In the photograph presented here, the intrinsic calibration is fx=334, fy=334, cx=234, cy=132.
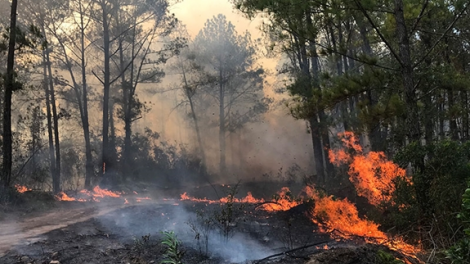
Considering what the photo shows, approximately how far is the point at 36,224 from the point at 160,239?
14.2 feet

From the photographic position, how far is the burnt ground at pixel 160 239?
245 inches

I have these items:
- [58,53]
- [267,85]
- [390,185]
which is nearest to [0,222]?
[390,185]

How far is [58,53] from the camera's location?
23344mm

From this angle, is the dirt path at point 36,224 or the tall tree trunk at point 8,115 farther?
the tall tree trunk at point 8,115

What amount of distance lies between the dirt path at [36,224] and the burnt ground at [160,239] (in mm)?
21

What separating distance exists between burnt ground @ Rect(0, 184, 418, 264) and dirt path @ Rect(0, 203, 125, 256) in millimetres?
21

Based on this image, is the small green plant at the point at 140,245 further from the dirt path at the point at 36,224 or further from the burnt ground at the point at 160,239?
the dirt path at the point at 36,224

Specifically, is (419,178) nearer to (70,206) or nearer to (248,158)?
(70,206)

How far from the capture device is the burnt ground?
20.5 feet

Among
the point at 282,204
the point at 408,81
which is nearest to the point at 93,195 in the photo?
the point at 282,204

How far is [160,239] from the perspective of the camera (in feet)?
25.7

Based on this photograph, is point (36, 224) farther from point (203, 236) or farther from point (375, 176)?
point (375, 176)

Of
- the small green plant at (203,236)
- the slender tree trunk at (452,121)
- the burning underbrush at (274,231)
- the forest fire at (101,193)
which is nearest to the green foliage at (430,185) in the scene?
the burning underbrush at (274,231)

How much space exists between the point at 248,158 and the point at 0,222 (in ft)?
73.9
